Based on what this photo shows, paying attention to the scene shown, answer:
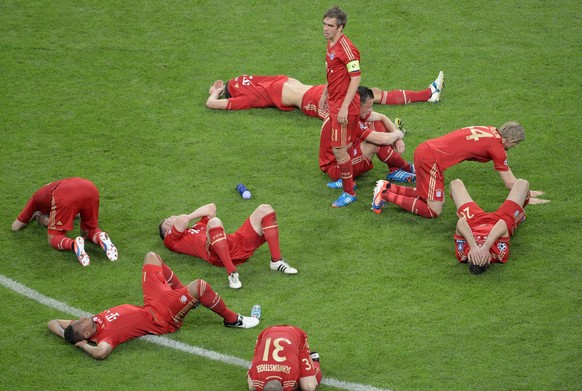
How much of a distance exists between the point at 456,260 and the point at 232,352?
9.54 feet

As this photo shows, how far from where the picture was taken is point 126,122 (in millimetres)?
14820

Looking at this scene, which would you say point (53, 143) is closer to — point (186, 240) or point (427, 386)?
point (186, 240)

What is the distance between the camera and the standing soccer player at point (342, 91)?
40.5 ft

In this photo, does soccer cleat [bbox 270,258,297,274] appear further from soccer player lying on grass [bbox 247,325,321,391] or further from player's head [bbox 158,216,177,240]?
soccer player lying on grass [bbox 247,325,321,391]

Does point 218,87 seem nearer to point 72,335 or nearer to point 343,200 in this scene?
point 343,200

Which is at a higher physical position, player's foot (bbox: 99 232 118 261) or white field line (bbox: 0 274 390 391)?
player's foot (bbox: 99 232 118 261)

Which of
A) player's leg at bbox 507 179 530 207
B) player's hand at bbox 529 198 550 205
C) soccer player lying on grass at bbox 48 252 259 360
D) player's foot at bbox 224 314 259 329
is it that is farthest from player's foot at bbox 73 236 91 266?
player's hand at bbox 529 198 550 205

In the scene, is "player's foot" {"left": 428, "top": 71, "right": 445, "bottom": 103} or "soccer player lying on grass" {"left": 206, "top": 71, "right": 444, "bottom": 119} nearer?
"soccer player lying on grass" {"left": 206, "top": 71, "right": 444, "bottom": 119}

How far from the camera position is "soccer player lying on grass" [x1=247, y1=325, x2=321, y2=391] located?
9.35 m

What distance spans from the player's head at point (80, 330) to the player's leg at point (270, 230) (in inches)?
87.7

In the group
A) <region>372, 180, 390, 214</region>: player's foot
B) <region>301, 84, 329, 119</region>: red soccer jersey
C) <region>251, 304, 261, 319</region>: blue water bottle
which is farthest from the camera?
<region>301, 84, 329, 119</region>: red soccer jersey

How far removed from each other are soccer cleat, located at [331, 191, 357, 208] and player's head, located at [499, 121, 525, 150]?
6.61 feet

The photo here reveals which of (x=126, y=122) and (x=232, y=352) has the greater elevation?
(x=126, y=122)

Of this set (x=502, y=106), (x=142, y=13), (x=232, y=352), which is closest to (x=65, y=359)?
(x=232, y=352)
